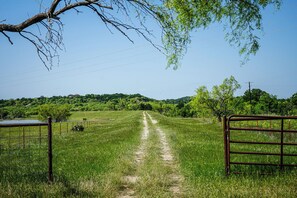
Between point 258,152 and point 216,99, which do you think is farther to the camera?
point 216,99

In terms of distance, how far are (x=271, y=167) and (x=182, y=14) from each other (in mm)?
6281

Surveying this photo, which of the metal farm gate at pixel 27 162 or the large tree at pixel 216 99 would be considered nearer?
the metal farm gate at pixel 27 162

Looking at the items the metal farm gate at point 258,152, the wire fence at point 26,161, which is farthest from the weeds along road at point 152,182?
the wire fence at point 26,161

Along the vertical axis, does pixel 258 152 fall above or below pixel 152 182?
above

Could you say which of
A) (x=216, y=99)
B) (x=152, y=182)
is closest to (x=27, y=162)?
(x=152, y=182)

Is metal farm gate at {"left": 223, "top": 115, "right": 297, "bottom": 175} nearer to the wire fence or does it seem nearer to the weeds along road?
the weeds along road

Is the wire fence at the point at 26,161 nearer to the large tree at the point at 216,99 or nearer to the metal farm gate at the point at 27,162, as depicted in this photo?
the metal farm gate at the point at 27,162

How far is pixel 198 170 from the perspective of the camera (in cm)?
962

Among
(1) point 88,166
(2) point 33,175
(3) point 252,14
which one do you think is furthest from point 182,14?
(2) point 33,175

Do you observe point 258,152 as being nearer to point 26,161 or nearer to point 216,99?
point 26,161

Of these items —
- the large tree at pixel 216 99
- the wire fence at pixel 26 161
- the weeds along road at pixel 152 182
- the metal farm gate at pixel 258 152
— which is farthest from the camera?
the large tree at pixel 216 99

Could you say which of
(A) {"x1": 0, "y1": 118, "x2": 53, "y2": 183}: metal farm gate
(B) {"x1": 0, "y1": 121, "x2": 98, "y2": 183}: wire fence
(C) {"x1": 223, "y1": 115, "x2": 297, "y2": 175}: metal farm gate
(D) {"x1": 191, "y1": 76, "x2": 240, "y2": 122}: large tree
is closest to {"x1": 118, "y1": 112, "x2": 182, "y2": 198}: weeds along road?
(C) {"x1": 223, "y1": 115, "x2": 297, "y2": 175}: metal farm gate

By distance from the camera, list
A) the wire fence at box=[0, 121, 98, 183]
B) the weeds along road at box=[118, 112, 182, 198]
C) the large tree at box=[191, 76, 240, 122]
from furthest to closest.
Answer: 1. the large tree at box=[191, 76, 240, 122]
2. the wire fence at box=[0, 121, 98, 183]
3. the weeds along road at box=[118, 112, 182, 198]

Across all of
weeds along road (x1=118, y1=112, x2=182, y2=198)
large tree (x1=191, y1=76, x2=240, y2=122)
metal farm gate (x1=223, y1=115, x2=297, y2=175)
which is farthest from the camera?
large tree (x1=191, y1=76, x2=240, y2=122)
